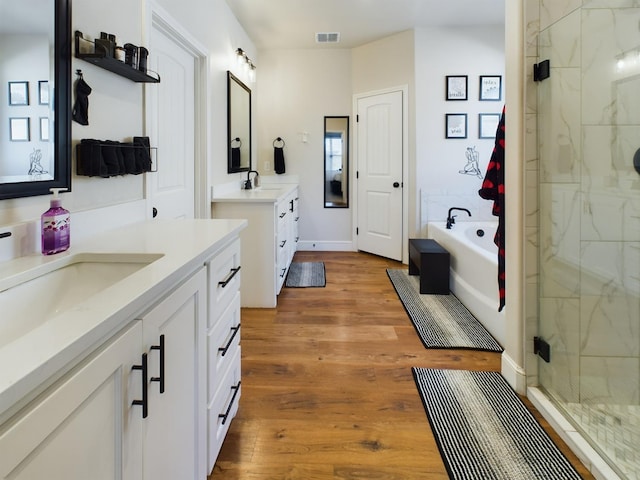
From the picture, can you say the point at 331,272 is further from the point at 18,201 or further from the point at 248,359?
the point at 18,201

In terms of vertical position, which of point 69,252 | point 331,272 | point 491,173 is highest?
point 491,173

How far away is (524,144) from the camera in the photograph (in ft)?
6.47

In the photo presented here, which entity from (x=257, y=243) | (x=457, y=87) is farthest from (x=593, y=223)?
(x=457, y=87)

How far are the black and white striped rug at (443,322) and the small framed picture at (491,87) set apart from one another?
2.39m

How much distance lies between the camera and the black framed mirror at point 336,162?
5660 millimetres

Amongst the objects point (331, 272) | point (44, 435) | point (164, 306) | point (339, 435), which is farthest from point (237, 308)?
point (331, 272)

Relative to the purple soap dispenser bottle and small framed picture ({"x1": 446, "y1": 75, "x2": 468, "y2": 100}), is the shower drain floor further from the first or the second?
small framed picture ({"x1": 446, "y1": 75, "x2": 468, "y2": 100})

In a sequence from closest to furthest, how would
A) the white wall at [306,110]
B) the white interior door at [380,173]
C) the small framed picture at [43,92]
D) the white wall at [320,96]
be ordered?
the small framed picture at [43,92] < the white wall at [320,96] < the white interior door at [380,173] < the white wall at [306,110]

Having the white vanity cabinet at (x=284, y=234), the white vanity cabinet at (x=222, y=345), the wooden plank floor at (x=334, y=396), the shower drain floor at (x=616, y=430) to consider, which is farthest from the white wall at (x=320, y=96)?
the shower drain floor at (x=616, y=430)

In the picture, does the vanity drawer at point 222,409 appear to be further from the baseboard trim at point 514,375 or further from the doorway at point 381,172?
the doorway at point 381,172

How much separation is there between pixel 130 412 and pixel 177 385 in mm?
284

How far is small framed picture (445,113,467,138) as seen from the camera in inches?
191

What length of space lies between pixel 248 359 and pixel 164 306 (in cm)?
156

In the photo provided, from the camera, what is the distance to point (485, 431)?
1761 millimetres
